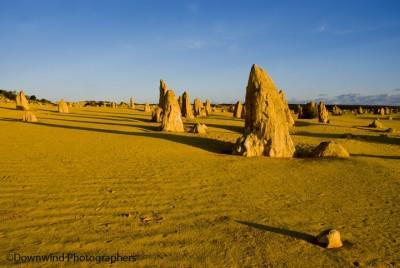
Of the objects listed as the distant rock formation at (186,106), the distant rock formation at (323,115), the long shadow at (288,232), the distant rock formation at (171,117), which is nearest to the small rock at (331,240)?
the long shadow at (288,232)

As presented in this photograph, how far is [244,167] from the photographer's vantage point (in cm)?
1024

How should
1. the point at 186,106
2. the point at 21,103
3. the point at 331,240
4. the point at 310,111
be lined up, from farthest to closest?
1. the point at 310,111
2. the point at 21,103
3. the point at 186,106
4. the point at 331,240

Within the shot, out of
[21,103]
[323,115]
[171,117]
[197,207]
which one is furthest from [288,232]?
[21,103]

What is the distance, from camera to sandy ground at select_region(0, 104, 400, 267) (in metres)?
4.57

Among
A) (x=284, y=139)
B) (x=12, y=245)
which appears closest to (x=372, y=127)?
(x=284, y=139)

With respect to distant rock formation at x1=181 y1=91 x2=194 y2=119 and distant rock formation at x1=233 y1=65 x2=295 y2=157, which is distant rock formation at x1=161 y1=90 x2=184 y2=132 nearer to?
distant rock formation at x1=233 y1=65 x2=295 y2=157

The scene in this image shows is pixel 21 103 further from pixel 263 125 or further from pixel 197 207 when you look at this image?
pixel 197 207

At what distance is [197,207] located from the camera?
6.45m

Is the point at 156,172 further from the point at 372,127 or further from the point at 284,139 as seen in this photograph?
the point at 372,127

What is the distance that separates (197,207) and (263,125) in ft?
21.0

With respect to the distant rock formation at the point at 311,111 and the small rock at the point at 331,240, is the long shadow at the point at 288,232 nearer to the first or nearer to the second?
the small rock at the point at 331,240

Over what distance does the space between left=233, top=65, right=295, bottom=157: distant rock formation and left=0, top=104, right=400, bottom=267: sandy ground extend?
2.03 feet

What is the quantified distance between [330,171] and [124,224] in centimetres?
674

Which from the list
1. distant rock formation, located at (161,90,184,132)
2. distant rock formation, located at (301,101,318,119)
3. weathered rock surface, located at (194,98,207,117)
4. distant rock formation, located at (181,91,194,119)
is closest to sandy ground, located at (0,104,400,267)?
distant rock formation, located at (161,90,184,132)
